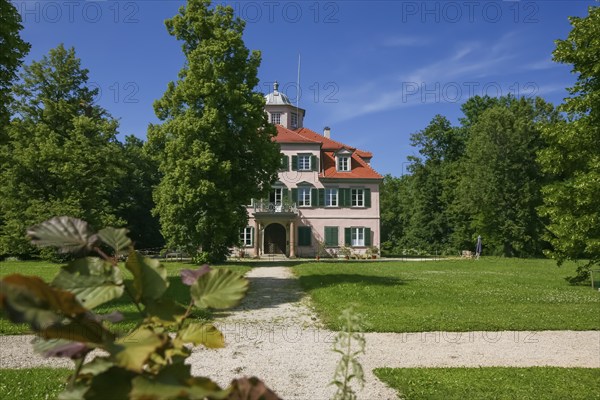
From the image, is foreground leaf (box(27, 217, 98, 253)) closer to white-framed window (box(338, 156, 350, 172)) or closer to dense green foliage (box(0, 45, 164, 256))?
dense green foliage (box(0, 45, 164, 256))

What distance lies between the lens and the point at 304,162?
37.1m

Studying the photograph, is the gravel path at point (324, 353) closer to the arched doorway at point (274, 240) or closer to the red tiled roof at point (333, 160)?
the arched doorway at point (274, 240)

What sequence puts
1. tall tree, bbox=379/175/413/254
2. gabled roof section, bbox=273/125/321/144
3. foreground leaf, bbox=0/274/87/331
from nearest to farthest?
foreground leaf, bbox=0/274/87/331 → gabled roof section, bbox=273/125/321/144 → tall tree, bbox=379/175/413/254

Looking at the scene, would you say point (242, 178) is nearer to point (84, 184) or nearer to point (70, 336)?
point (84, 184)

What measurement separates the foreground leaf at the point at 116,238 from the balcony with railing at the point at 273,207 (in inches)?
1346

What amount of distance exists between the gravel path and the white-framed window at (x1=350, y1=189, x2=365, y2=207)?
27.5 metres

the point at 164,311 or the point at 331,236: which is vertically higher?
the point at 331,236

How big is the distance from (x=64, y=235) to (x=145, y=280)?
232mm

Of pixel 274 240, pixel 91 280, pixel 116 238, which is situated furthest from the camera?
pixel 274 240

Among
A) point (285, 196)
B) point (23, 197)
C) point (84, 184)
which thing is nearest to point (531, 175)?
point (285, 196)

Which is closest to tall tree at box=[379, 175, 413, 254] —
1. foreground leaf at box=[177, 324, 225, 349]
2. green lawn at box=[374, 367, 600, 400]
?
green lawn at box=[374, 367, 600, 400]

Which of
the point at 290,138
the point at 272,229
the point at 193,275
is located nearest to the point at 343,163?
the point at 290,138

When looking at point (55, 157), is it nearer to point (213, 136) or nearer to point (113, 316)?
point (213, 136)

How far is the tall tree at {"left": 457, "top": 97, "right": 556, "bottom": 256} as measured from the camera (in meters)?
39.1
